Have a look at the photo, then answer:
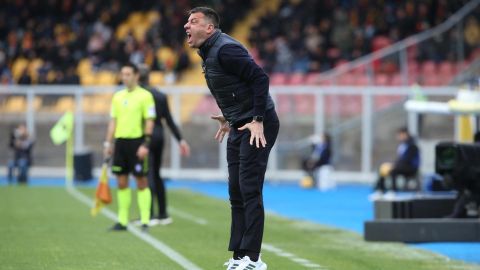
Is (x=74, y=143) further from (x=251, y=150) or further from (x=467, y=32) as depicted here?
(x=251, y=150)

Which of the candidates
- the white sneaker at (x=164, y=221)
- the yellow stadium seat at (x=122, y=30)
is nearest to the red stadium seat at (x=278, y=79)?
the yellow stadium seat at (x=122, y=30)

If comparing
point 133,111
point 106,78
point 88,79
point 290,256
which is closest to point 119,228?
point 133,111

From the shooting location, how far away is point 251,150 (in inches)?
373

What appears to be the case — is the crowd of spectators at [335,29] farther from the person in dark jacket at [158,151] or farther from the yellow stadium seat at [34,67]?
the person in dark jacket at [158,151]

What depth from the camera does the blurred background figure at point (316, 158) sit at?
99.3ft

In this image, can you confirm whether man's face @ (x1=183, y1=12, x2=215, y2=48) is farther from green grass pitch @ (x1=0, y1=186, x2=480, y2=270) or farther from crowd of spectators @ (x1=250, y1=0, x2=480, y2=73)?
crowd of spectators @ (x1=250, y1=0, x2=480, y2=73)

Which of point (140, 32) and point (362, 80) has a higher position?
point (140, 32)

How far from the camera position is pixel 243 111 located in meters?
9.54

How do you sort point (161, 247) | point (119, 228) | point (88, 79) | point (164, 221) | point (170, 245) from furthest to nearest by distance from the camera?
point (88, 79) → point (164, 221) → point (119, 228) → point (170, 245) → point (161, 247)

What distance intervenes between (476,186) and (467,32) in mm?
14116

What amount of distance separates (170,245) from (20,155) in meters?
19.2

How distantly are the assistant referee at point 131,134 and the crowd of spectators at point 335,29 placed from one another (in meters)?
19.5

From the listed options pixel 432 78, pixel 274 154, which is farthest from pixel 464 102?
pixel 274 154

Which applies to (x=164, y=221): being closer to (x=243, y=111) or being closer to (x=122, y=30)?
(x=243, y=111)
